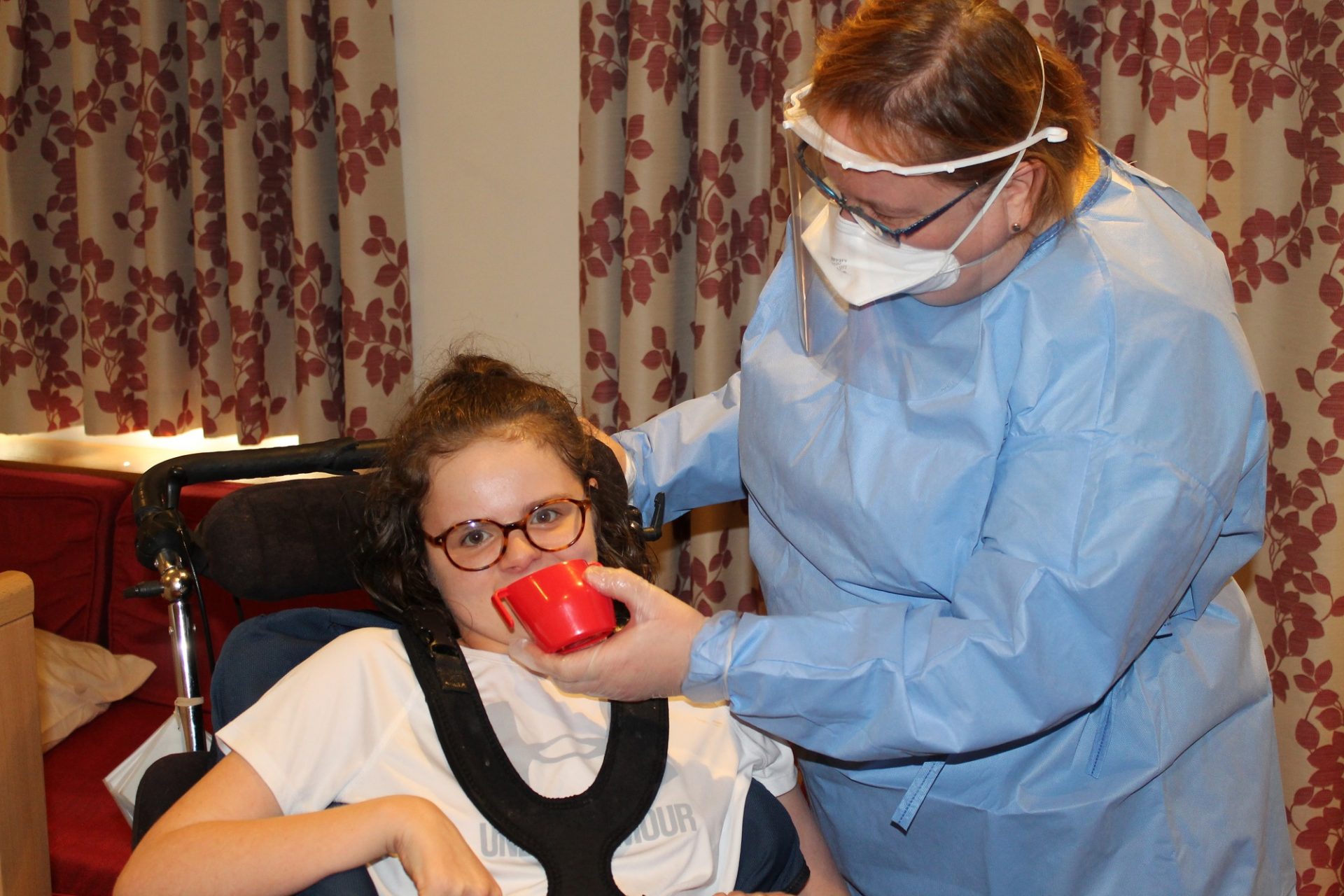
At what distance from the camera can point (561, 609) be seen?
3.79 ft

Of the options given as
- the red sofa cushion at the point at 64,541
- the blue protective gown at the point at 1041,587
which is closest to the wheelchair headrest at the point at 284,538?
the blue protective gown at the point at 1041,587

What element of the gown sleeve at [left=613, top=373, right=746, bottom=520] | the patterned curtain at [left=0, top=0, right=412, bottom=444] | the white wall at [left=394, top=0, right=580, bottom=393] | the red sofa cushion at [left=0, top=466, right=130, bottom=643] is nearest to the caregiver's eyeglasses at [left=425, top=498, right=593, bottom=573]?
the gown sleeve at [left=613, top=373, right=746, bottom=520]

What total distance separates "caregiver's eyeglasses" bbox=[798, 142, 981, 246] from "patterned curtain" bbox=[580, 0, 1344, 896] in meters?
1.10

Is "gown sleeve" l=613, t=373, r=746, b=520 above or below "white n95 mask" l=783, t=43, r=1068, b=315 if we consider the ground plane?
below

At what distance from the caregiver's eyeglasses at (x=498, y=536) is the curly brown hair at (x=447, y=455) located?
70 millimetres

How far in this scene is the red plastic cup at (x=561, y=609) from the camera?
1153mm

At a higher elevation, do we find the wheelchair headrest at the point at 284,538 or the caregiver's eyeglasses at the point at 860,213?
the caregiver's eyeglasses at the point at 860,213

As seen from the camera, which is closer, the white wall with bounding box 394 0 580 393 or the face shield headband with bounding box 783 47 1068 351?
the face shield headband with bounding box 783 47 1068 351

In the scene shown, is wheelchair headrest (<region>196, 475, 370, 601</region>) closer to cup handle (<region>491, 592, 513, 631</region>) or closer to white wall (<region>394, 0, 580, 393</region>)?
cup handle (<region>491, 592, 513, 631</region>)

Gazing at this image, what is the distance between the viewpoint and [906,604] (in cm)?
122

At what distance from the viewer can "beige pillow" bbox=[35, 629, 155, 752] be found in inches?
97.2

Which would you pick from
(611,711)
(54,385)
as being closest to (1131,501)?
(611,711)

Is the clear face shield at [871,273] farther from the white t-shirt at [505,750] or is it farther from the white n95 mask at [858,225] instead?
the white t-shirt at [505,750]

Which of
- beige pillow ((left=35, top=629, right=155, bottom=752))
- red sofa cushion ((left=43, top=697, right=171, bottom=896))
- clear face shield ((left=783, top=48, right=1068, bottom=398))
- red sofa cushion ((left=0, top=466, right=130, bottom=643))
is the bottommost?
red sofa cushion ((left=43, top=697, right=171, bottom=896))
